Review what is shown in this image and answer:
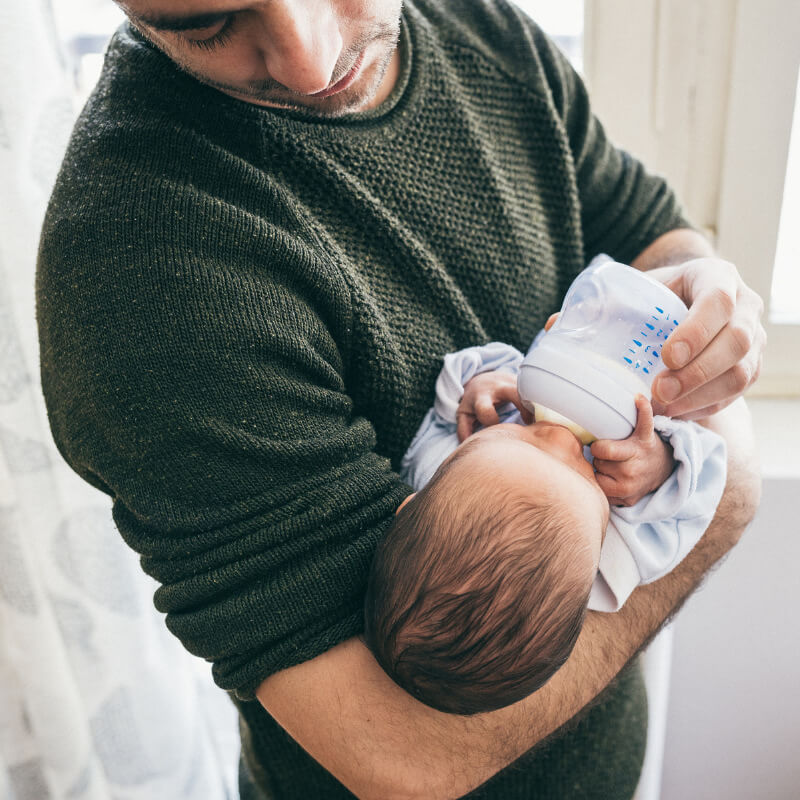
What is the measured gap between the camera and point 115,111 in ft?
2.70

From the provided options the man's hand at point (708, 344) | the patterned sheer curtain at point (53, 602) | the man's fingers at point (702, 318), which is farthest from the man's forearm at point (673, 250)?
the patterned sheer curtain at point (53, 602)

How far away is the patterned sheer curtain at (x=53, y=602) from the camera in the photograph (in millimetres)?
1164

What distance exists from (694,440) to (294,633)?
537 millimetres

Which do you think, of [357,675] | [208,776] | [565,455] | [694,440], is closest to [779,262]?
[694,440]

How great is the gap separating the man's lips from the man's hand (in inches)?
18.6

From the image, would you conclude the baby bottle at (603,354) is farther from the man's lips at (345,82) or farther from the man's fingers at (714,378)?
the man's lips at (345,82)

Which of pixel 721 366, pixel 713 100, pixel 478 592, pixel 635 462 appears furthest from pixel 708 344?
pixel 713 100

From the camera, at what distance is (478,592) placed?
0.82m

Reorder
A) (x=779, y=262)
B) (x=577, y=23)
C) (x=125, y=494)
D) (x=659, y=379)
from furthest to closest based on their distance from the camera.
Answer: (x=779, y=262), (x=577, y=23), (x=659, y=379), (x=125, y=494)

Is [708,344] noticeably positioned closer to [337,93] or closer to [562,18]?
[337,93]

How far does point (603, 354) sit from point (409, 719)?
47 cm

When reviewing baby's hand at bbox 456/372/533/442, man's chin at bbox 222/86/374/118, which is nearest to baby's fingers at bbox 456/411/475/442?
baby's hand at bbox 456/372/533/442

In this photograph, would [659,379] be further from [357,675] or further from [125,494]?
[125,494]

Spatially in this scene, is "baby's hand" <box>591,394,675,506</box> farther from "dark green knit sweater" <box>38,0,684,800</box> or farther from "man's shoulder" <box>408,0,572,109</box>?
"man's shoulder" <box>408,0,572,109</box>
